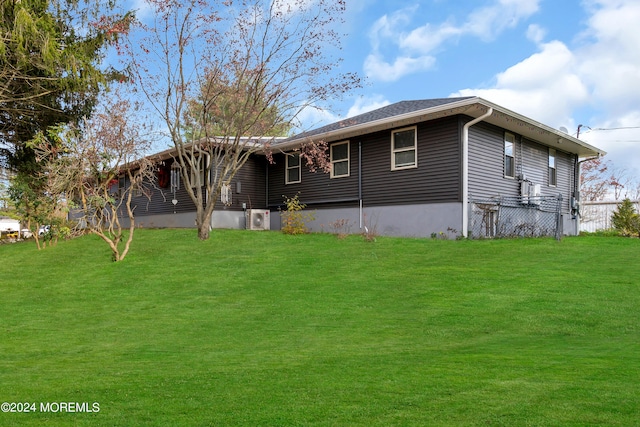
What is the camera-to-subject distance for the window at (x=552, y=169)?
760 inches

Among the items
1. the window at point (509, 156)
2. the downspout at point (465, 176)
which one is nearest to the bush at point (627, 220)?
the window at point (509, 156)

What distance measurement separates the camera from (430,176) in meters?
15.1

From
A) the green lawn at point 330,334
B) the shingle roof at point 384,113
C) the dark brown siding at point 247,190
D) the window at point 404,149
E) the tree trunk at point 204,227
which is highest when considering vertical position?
the shingle roof at point 384,113

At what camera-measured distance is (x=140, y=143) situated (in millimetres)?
16531

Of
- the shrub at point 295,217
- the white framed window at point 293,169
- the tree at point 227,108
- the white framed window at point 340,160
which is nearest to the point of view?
the tree at point 227,108

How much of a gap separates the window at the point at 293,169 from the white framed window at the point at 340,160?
1650 millimetres

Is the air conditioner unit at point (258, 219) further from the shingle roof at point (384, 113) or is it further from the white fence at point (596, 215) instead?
the white fence at point (596, 215)

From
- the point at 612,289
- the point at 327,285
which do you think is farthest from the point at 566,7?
the point at 327,285

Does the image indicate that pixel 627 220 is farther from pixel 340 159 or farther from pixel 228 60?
pixel 228 60

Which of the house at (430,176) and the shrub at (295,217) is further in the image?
the shrub at (295,217)

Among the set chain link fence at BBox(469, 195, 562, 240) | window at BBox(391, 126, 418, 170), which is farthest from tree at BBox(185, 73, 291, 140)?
chain link fence at BBox(469, 195, 562, 240)

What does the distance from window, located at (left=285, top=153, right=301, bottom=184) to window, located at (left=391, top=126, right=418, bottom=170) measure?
4297 millimetres

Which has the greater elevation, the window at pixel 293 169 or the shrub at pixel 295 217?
the window at pixel 293 169

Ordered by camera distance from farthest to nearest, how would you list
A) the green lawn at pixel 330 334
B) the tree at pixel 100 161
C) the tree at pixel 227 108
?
the tree at pixel 227 108 → the tree at pixel 100 161 → the green lawn at pixel 330 334
